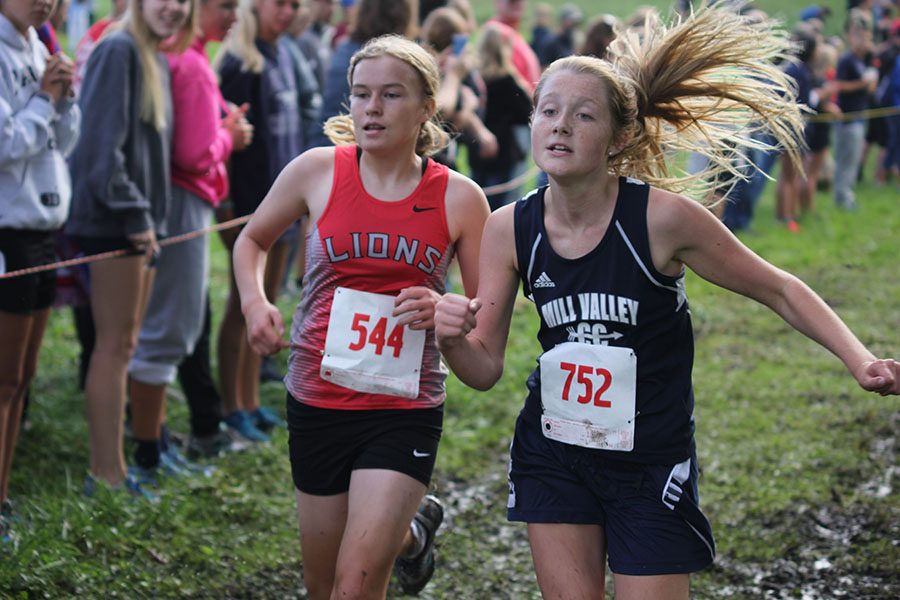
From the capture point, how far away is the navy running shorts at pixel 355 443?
3.69m

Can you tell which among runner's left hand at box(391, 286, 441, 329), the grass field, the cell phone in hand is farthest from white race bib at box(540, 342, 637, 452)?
the cell phone in hand

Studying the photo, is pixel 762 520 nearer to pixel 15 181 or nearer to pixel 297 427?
pixel 297 427

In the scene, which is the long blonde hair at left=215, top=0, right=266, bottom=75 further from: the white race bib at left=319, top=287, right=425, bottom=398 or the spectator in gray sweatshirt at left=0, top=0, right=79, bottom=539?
the white race bib at left=319, top=287, right=425, bottom=398

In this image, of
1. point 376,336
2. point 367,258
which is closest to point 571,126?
point 367,258

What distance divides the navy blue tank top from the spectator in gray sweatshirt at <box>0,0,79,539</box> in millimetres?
2336

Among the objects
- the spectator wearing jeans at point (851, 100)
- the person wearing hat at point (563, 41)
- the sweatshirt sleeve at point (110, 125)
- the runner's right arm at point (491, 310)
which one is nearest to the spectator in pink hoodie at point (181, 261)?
the sweatshirt sleeve at point (110, 125)

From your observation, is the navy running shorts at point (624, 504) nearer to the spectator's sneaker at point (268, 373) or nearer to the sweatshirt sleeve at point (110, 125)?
the sweatshirt sleeve at point (110, 125)

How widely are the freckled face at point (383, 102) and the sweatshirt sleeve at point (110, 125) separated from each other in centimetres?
171

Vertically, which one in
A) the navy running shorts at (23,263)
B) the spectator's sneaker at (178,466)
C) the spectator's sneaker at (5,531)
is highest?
the navy running shorts at (23,263)

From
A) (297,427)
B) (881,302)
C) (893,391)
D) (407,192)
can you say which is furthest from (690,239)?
(881,302)

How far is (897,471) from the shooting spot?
6059mm

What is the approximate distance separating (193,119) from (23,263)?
1.20 meters

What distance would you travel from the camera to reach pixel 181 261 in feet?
18.8

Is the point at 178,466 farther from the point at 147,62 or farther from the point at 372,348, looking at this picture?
the point at 372,348
